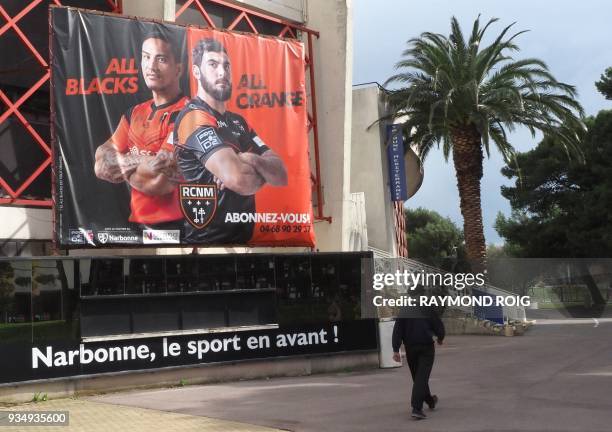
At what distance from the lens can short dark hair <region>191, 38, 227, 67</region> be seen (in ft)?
61.8

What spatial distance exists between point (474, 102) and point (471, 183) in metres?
3.39

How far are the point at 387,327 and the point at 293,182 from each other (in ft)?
15.9

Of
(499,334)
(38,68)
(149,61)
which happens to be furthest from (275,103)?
(499,334)

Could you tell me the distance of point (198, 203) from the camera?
18234 mm

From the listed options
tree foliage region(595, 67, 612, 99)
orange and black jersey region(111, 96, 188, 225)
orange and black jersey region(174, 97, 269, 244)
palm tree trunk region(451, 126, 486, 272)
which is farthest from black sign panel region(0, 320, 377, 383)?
tree foliage region(595, 67, 612, 99)

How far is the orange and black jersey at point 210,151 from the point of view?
18.2 m

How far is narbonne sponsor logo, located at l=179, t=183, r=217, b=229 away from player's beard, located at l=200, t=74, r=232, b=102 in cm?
238

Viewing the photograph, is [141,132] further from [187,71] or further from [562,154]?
[562,154]

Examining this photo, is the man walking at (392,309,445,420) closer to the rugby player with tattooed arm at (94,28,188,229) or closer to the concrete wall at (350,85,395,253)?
the rugby player with tattooed arm at (94,28,188,229)

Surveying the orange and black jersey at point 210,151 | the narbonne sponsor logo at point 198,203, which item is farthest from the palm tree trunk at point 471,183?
the narbonne sponsor logo at point 198,203

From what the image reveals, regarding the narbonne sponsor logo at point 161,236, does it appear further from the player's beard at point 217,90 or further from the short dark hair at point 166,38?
the short dark hair at point 166,38

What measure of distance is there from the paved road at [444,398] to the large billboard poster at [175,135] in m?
4.73

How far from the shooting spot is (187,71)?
61.5 ft

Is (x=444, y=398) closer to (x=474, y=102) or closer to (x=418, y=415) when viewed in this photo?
(x=418, y=415)
